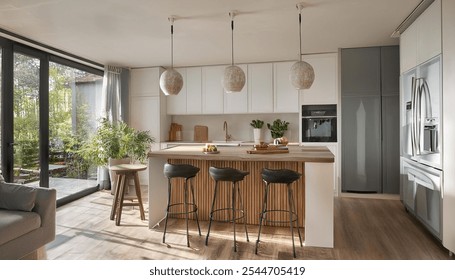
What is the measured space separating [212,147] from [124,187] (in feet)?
4.44

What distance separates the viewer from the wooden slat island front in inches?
115

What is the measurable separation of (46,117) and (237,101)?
3.25 m

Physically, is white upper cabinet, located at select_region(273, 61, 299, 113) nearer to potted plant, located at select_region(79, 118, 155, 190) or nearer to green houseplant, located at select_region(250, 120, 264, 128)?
green houseplant, located at select_region(250, 120, 264, 128)

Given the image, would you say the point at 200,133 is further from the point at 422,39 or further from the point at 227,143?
the point at 422,39

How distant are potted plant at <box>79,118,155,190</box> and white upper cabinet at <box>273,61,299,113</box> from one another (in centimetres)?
262

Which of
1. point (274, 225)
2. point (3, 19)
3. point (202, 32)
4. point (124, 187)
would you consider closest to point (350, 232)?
point (274, 225)

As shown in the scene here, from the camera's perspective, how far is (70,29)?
377cm

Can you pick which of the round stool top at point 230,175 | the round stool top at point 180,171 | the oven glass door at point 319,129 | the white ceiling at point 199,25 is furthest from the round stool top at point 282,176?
the oven glass door at point 319,129

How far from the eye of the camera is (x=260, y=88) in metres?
5.76

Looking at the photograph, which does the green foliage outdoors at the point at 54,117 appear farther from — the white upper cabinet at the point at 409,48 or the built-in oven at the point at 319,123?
the white upper cabinet at the point at 409,48

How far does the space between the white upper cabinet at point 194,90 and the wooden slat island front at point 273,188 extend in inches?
97.8

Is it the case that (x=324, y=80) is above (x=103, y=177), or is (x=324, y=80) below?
above

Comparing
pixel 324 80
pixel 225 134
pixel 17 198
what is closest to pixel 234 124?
pixel 225 134

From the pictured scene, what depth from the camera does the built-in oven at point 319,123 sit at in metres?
5.14
